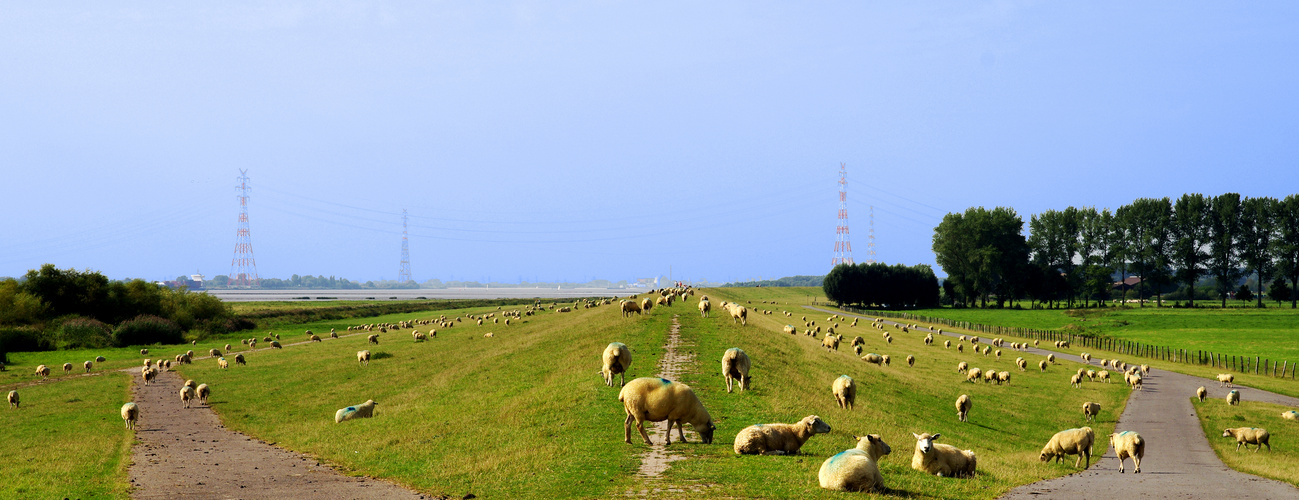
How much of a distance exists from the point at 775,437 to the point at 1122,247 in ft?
551

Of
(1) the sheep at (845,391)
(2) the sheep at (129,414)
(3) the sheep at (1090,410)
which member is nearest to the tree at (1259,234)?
(3) the sheep at (1090,410)

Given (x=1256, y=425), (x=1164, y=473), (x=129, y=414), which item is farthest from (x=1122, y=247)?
(x=129, y=414)

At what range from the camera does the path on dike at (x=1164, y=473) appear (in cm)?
2033

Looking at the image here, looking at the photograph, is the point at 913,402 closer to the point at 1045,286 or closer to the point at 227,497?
the point at 227,497

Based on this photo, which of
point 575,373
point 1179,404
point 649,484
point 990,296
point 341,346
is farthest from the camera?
point 990,296

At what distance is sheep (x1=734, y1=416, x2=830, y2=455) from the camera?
18672 millimetres

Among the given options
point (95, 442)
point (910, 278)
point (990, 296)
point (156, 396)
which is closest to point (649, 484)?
point (95, 442)

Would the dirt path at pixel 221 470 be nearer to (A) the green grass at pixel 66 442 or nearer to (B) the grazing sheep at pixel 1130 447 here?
(A) the green grass at pixel 66 442

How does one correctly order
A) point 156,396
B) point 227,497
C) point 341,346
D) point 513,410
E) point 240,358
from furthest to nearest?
point 341,346, point 240,358, point 156,396, point 513,410, point 227,497

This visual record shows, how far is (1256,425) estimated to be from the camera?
131ft

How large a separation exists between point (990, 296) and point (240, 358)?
176 meters

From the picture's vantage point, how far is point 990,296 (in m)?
190

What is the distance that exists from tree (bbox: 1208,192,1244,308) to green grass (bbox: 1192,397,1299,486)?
125835 millimetres

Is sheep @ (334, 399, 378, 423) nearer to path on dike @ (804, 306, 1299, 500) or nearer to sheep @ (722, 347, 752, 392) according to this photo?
sheep @ (722, 347, 752, 392)
